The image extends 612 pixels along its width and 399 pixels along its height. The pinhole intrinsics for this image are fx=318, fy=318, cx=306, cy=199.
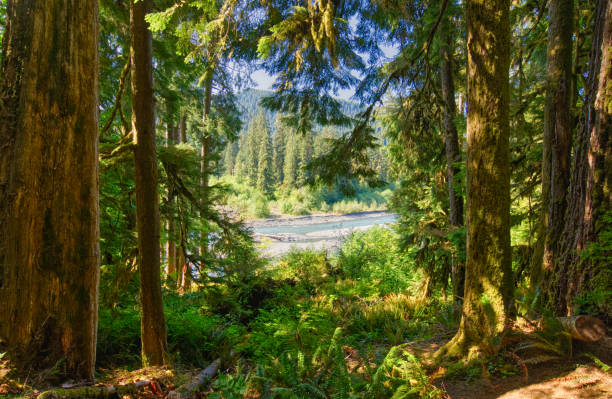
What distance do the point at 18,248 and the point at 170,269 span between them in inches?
359

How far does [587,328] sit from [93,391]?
369cm

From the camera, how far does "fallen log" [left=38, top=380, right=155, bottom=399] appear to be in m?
1.87

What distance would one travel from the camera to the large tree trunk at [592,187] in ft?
8.91

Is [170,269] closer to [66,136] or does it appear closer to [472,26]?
[66,136]

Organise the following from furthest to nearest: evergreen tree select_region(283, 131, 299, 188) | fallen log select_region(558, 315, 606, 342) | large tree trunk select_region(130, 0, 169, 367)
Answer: evergreen tree select_region(283, 131, 299, 188)
large tree trunk select_region(130, 0, 169, 367)
fallen log select_region(558, 315, 606, 342)

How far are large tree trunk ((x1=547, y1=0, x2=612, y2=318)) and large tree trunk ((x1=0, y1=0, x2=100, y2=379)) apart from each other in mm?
4141

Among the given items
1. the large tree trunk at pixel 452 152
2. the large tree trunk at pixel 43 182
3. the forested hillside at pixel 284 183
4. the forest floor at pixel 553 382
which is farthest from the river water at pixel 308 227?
the large tree trunk at pixel 43 182

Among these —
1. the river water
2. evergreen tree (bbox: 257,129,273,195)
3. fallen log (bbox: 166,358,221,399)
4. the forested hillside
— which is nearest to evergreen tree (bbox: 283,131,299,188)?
the forested hillside

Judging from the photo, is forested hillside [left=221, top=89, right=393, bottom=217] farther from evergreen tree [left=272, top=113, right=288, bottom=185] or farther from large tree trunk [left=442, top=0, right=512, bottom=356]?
large tree trunk [left=442, top=0, right=512, bottom=356]

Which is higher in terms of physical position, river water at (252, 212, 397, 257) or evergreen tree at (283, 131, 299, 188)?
evergreen tree at (283, 131, 299, 188)

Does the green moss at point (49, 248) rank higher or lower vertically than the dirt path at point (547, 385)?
higher

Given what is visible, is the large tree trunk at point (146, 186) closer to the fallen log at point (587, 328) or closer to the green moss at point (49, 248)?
the green moss at point (49, 248)

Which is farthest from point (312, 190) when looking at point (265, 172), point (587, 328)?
point (265, 172)

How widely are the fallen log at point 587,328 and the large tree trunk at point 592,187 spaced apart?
33 centimetres
